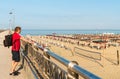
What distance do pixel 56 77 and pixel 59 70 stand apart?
0.40 meters

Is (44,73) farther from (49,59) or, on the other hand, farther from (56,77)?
(56,77)

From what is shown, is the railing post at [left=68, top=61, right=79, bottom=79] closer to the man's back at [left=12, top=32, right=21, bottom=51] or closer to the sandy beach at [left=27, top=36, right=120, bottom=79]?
the man's back at [left=12, top=32, right=21, bottom=51]

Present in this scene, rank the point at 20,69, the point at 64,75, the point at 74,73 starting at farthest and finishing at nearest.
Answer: the point at 20,69 → the point at 64,75 → the point at 74,73

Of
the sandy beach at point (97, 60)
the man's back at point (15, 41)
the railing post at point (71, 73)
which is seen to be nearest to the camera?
the railing post at point (71, 73)

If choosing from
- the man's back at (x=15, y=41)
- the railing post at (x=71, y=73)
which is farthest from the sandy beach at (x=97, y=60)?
the railing post at (x=71, y=73)

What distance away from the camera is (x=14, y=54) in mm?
12320

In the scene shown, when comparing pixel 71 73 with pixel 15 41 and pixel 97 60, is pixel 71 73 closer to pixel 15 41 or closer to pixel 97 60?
pixel 15 41

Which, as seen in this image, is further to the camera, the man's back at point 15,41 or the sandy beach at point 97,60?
the sandy beach at point 97,60

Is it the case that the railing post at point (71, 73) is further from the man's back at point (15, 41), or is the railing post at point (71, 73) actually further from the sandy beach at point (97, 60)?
the sandy beach at point (97, 60)

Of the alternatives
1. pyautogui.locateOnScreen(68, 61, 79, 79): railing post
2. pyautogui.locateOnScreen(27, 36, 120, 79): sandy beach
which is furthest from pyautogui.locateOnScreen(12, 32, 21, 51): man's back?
pyautogui.locateOnScreen(27, 36, 120, 79): sandy beach

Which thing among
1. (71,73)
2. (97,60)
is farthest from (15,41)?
(97,60)

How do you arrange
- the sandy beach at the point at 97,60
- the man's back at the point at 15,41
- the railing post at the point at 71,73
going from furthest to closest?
the sandy beach at the point at 97,60, the man's back at the point at 15,41, the railing post at the point at 71,73

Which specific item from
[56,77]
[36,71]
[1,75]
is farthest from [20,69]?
[56,77]

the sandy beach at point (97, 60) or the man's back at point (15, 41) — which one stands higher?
the man's back at point (15, 41)
